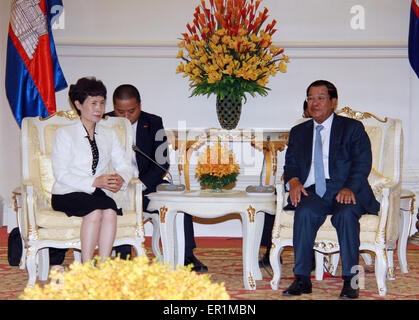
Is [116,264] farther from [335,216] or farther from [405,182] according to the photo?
[405,182]

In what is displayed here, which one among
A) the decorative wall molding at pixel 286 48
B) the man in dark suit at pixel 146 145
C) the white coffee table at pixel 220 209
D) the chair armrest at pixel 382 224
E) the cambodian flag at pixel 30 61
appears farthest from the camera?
the decorative wall molding at pixel 286 48

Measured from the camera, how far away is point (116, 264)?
1.88 m

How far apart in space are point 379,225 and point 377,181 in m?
0.47

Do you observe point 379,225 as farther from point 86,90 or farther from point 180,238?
point 86,90

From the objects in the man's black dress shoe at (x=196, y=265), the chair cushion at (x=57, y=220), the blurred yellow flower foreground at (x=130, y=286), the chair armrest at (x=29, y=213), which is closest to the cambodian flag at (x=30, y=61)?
the chair armrest at (x=29, y=213)

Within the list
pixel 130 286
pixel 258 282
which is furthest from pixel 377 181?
pixel 130 286

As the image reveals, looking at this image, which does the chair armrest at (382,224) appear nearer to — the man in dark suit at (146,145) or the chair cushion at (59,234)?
the man in dark suit at (146,145)

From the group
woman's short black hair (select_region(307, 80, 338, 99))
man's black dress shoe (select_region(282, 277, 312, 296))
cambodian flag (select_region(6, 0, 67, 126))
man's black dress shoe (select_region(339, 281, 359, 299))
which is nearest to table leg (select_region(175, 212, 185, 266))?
man's black dress shoe (select_region(282, 277, 312, 296))

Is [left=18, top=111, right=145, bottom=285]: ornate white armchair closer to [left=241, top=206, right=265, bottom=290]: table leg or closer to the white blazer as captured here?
the white blazer

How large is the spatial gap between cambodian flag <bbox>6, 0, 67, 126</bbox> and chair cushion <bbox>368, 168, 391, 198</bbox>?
3.07m

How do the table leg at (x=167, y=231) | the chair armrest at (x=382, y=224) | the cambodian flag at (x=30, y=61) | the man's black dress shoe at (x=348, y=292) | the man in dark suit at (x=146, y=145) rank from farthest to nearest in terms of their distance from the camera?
the cambodian flag at (x=30, y=61) < the man in dark suit at (x=146, y=145) < the table leg at (x=167, y=231) < the chair armrest at (x=382, y=224) < the man's black dress shoe at (x=348, y=292)

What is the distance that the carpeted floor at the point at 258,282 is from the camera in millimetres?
3693

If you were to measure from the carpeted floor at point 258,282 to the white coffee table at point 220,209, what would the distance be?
5.8 inches

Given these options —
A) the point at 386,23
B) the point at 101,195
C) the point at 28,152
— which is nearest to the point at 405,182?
the point at 386,23
